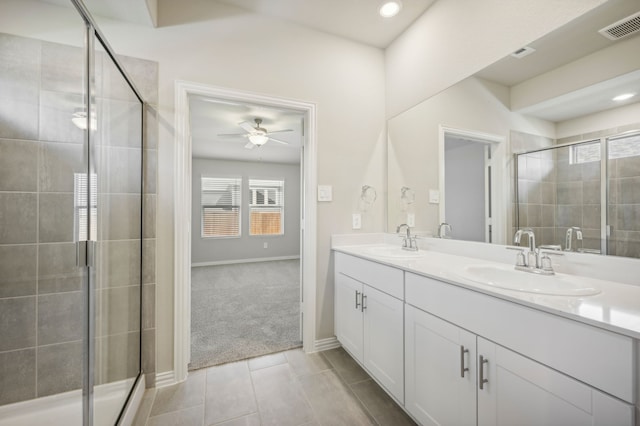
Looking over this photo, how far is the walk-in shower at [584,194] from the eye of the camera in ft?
3.30

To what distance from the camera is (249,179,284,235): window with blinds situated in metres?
6.20

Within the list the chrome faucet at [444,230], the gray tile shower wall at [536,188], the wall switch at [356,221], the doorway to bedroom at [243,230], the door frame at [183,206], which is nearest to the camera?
the gray tile shower wall at [536,188]

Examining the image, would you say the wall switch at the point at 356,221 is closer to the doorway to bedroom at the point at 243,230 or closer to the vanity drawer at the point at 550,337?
the doorway to bedroom at the point at 243,230

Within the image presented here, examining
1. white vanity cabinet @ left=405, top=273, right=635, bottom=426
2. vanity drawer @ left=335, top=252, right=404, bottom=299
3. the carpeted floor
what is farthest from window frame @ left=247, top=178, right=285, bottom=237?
white vanity cabinet @ left=405, top=273, right=635, bottom=426

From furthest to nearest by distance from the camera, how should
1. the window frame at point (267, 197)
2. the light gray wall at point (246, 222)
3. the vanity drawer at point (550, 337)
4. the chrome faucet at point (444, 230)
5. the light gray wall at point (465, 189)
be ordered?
the window frame at point (267, 197) < the light gray wall at point (246, 222) < the chrome faucet at point (444, 230) < the light gray wall at point (465, 189) < the vanity drawer at point (550, 337)

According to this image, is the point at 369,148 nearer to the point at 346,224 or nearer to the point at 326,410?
the point at 346,224

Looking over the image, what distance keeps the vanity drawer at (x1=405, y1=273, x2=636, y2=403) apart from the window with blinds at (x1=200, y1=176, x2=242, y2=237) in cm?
552

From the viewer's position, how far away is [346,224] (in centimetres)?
223

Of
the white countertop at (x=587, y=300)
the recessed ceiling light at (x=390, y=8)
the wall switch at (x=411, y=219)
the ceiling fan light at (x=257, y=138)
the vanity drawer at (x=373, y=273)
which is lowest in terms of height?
the vanity drawer at (x=373, y=273)

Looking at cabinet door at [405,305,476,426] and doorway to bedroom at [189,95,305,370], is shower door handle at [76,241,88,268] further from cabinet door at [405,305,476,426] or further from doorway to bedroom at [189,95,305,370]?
cabinet door at [405,305,476,426]

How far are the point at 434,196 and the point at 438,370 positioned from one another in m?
1.23

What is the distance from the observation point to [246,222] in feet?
20.1

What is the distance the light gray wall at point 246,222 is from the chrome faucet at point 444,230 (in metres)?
4.90

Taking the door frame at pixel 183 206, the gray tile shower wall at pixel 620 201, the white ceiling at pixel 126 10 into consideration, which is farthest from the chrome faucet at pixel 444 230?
the white ceiling at pixel 126 10
